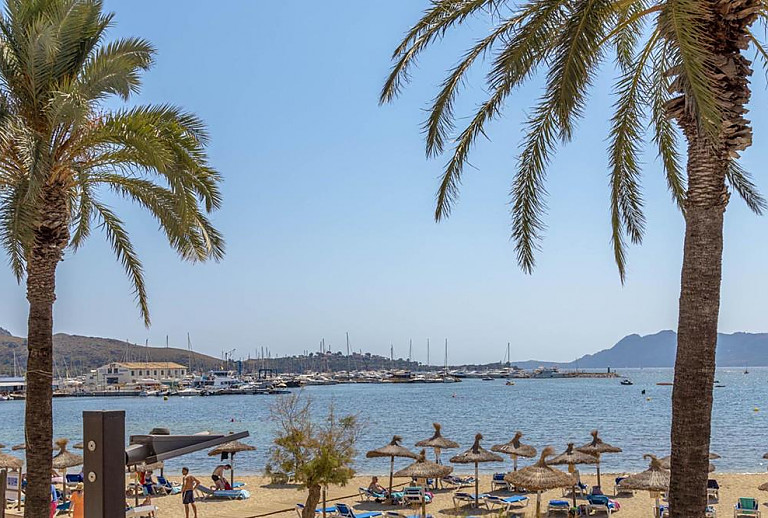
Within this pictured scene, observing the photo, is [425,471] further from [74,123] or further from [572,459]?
[74,123]

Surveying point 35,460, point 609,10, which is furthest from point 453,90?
point 35,460

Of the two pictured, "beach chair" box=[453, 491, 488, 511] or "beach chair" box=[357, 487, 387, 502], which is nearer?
"beach chair" box=[453, 491, 488, 511]

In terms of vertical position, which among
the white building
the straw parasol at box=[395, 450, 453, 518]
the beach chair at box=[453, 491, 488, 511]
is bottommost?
the white building

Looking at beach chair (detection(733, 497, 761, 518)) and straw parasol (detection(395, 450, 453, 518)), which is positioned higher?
straw parasol (detection(395, 450, 453, 518))

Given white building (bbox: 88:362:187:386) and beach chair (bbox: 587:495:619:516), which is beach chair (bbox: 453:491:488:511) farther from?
white building (bbox: 88:362:187:386)

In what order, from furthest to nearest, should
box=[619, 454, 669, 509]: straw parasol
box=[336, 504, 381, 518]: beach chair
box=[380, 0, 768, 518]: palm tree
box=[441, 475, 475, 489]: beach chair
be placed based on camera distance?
box=[441, 475, 475, 489]: beach chair < box=[336, 504, 381, 518]: beach chair < box=[619, 454, 669, 509]: straw parasol < box=[380, 0, 768, 518]: palm tree

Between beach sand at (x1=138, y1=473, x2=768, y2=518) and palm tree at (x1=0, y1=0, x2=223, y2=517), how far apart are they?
386 inches

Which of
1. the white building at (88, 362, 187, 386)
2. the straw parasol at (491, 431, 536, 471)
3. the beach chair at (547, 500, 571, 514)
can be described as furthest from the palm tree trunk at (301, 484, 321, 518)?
the white building at (88, 362, 187, 386)

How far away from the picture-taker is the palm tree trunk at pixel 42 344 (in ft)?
35.7

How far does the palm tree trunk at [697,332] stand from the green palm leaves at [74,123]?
21.7 ft

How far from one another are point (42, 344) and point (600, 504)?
15.4m

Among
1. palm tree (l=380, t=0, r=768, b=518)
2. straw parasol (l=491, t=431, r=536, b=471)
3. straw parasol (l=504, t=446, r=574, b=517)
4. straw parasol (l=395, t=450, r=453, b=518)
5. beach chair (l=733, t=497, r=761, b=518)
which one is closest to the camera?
palm tree (l=380, t=0, r=768, b=518)

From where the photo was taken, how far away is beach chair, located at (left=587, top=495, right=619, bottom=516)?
2072 cm

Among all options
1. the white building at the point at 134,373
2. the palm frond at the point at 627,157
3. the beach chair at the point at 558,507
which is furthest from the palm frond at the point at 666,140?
the white building at the point at 134,373
